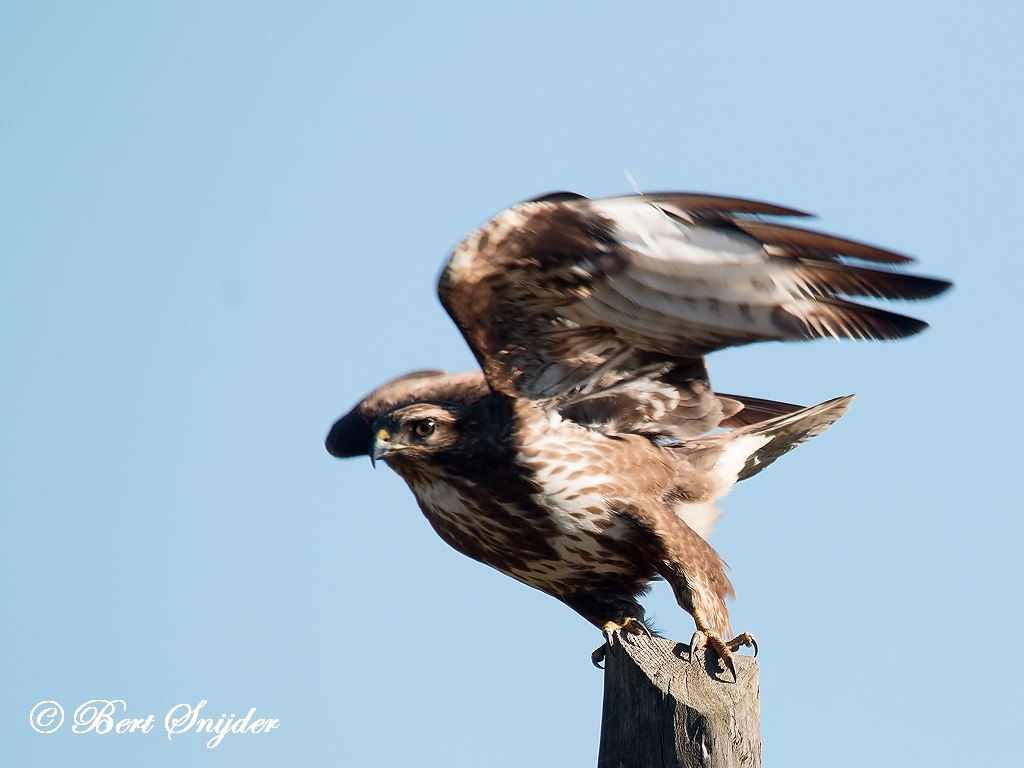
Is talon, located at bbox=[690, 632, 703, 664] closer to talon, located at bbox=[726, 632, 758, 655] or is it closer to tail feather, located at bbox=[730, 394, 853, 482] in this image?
talon, located at bbox=[726, 632, 758, 655]

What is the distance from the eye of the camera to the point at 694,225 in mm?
5734

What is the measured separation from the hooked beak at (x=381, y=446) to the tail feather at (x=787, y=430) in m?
2.02

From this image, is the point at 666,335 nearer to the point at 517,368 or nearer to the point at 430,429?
the point at 517,368

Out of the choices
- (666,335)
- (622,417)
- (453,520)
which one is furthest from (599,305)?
→ (453,520)

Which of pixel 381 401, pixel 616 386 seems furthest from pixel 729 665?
pixel 381 401

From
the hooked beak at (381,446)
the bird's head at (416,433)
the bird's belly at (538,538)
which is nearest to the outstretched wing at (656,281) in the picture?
the bird's head at (416,433)

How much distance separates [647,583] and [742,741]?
2393 mm

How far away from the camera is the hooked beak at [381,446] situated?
6734mm

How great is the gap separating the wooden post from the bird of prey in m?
1.26

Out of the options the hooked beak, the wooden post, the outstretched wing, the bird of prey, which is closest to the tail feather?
the bird of prey

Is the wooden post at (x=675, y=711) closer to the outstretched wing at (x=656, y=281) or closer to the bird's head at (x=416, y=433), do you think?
the outstretched wing at (x=656, y=281)

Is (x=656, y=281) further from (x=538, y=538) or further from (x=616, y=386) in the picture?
(x=538, y=538)

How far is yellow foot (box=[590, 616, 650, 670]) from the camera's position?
5.52 meters

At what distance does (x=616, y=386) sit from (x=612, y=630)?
61.0 inches
